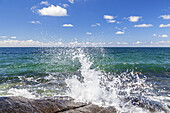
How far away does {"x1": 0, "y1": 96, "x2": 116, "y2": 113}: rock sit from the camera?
3872 millimetres

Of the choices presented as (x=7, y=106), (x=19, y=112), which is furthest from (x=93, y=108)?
(x=7, y=106)

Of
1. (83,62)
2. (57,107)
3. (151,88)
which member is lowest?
(151,88)

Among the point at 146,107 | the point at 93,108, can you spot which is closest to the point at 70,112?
the point at 93,108

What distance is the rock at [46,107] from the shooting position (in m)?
3.87

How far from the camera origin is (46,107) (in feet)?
13.6

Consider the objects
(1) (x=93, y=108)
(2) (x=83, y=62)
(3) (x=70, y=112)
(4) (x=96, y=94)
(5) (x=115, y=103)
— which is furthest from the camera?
(2) (x=83, y=62)

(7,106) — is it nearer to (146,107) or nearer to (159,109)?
(146,107)

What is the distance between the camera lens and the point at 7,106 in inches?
154

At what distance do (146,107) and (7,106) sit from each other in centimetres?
454

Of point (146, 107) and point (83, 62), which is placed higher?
point (83, 62)

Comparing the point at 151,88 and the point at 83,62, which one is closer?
the point at 83,62

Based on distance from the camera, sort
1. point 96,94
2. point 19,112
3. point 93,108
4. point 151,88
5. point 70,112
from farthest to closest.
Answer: point 151,88 < point 96,94 < point 93,108 < point 70,112 < point 19,112

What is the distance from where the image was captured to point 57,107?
424 centimetres

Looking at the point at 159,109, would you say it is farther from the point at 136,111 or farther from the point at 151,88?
the point at 151,88
